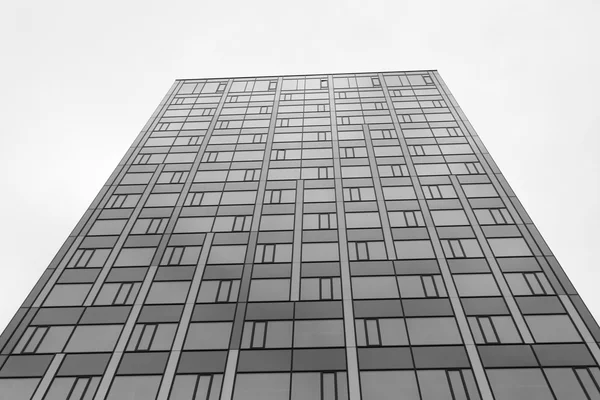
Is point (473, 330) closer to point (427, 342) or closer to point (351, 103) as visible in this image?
point (427, 342)

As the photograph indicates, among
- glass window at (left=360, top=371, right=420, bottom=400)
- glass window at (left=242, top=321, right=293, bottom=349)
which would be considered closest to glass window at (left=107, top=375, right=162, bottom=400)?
glass window at (left=242, top=321, right=293, bottom=349)

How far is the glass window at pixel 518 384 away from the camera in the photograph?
19.2m

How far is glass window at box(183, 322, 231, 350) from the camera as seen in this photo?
2250 centimetres

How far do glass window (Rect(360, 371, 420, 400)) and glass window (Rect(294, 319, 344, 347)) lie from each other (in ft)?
7.93

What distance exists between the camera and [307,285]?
2567 cm

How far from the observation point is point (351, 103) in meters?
45.8

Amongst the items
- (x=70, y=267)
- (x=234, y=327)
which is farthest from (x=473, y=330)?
(x=70, y=267)

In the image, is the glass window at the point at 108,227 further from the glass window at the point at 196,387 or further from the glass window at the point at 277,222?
the glass window at the point at 196,387

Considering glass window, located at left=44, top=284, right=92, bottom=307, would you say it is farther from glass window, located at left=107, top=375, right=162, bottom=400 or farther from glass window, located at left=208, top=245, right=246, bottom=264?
glass window, located at left=208, top=245, right=246, bottom=264

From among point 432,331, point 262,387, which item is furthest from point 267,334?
point 432,331

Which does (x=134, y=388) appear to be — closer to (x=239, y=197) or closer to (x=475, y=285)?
(x=239, y=197)

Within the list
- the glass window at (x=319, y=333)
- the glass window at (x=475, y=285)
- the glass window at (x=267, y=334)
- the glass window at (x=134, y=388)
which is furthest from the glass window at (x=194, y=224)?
the glass window at (x=475, y=285)

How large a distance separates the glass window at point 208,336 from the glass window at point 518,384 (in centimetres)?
1326

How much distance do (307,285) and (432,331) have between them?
24.6 ft
